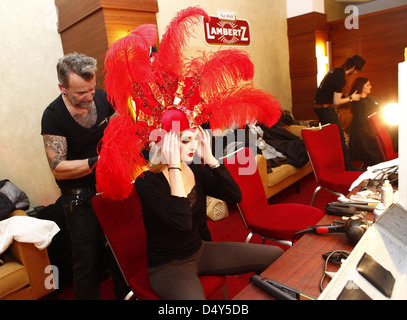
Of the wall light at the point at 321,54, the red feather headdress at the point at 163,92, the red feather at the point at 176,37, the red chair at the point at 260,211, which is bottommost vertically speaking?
the red chair at the point at 260,211

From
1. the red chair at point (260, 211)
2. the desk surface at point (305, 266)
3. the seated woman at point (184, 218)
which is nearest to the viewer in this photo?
the desk surface at point (305, 266)

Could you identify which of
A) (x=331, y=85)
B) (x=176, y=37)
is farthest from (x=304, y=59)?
(x=176, y=37)

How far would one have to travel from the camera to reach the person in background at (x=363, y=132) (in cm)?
419

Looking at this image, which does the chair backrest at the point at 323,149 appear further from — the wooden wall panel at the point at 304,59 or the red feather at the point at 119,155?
the wooden wall panel at the point at 304,59

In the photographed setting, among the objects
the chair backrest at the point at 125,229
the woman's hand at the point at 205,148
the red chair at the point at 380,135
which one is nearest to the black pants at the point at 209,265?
the chair backrest at the point at 125,229

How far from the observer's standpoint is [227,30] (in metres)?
4.29

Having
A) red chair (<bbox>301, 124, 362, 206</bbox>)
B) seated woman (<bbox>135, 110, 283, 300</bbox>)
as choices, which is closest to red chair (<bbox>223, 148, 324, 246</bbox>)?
seated woman (<bbox>135, 110, 283, 300</bbox>)

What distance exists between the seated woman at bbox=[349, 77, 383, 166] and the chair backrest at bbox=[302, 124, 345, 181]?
1.57m

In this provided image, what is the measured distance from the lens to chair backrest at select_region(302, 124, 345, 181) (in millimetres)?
2684

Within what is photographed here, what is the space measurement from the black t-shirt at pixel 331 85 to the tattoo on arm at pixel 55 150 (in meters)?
3.43

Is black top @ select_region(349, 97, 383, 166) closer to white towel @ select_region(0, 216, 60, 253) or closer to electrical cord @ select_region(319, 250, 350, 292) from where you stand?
electrical cord @ select_region(319, 250, 350, 292)

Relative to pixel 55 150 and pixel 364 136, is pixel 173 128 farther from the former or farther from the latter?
pixel 364 136

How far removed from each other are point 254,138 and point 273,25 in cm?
241
